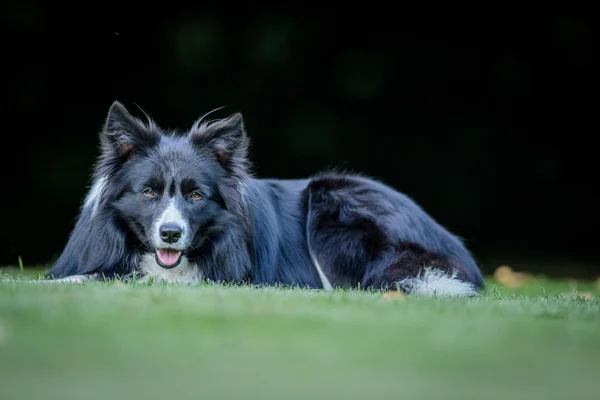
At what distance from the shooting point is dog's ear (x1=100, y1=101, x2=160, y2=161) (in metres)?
5.77

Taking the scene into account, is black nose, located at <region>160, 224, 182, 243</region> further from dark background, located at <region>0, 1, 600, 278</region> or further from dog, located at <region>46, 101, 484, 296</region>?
dark background, located at <region>0, 1, 600, 278</region>

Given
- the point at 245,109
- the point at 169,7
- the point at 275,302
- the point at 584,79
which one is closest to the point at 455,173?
the point at 584,79

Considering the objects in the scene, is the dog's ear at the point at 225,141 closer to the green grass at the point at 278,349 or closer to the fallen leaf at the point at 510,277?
the green grass at the point at 278,349

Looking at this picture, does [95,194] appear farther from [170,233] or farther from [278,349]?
[278,349]

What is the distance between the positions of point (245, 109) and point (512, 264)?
3528mm

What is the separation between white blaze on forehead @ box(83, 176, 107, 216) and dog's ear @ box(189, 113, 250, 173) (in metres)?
0.67

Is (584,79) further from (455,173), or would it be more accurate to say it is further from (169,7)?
(169,7)

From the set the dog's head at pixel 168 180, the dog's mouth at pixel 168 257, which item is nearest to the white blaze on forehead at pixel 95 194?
the dog's head at pixel 168 180

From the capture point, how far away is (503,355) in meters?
3.12

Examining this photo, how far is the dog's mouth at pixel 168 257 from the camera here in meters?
5.57

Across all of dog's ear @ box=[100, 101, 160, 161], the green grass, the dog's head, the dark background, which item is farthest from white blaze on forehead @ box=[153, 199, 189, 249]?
the dark background

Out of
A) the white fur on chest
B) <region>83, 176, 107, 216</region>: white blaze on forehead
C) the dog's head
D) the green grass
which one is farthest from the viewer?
<region>83, 176, 107, 216</region>: white blaze on forehead

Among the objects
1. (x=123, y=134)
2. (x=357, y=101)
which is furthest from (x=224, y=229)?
(x=357, y=101)

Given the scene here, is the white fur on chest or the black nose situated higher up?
the black nose
